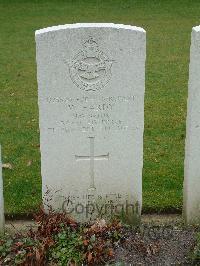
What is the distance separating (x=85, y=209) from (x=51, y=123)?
3.35ft

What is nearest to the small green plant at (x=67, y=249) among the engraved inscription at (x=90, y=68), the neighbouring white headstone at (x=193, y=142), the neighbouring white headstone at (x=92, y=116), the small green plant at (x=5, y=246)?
the small green plant at (x=5, y=246)

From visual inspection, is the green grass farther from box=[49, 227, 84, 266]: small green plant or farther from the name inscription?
the name inscription

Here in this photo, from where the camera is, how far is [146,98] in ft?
31.9

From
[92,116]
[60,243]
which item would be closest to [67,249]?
[60,243]

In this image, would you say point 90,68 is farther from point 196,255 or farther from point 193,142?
point 196,255

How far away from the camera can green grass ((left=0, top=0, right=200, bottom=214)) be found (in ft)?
21.5

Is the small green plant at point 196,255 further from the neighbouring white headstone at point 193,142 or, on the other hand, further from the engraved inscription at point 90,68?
the engraved inscription at point 90,68

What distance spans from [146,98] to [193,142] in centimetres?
443

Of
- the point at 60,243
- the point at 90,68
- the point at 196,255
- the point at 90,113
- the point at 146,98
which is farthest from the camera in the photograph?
the point at 146,98

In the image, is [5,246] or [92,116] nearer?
[5,246]

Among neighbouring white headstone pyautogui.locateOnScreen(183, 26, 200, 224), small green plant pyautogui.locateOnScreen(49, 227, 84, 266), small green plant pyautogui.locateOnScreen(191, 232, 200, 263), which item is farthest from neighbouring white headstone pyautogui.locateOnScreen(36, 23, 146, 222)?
small green plant pyautogui.locateOnScreen(191, 232, 200, 263)

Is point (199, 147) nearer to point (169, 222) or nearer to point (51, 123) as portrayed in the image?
point (169, 222)

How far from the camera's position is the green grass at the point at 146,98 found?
6566 mm

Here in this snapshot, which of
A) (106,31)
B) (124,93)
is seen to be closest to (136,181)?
(124,93)
